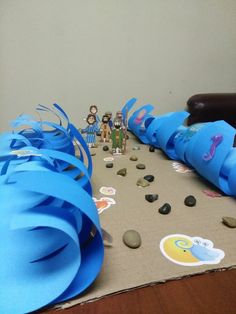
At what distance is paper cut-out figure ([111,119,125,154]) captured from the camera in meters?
0.99

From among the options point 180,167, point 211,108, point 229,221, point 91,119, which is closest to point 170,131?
point 180,167

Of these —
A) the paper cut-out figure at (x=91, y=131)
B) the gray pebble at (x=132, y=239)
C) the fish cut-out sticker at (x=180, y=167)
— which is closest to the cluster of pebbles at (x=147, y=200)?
the gray pebble at (x=132, y=239)

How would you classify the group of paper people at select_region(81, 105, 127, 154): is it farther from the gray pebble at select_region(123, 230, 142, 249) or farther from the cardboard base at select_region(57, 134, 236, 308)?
the gray pebble at select_region(123, 230, 142, 249)

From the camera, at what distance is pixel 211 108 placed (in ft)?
5.90

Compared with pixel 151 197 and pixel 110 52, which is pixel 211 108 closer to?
pixel 110 52

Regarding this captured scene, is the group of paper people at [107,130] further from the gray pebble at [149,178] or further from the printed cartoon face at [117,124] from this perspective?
the gray pebble at [149,178]

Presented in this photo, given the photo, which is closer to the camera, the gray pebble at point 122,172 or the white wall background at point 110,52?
the gray pebble at point 122,172

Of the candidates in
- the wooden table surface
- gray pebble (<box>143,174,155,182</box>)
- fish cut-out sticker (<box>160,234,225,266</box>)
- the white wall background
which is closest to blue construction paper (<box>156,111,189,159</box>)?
gray pebble (<box>143,174,155,182</box>)

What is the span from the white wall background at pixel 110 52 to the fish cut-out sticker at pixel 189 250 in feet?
5.19

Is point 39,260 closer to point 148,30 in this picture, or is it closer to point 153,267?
point 153,267

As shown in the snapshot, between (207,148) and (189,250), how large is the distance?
0.32 metres

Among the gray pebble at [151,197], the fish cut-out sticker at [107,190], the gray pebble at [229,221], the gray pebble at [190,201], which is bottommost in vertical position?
the fish cut-out sticker at [107,190]

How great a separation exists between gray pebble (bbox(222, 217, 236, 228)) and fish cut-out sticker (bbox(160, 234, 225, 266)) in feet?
0.23

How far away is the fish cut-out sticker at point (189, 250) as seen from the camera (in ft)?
1.35
